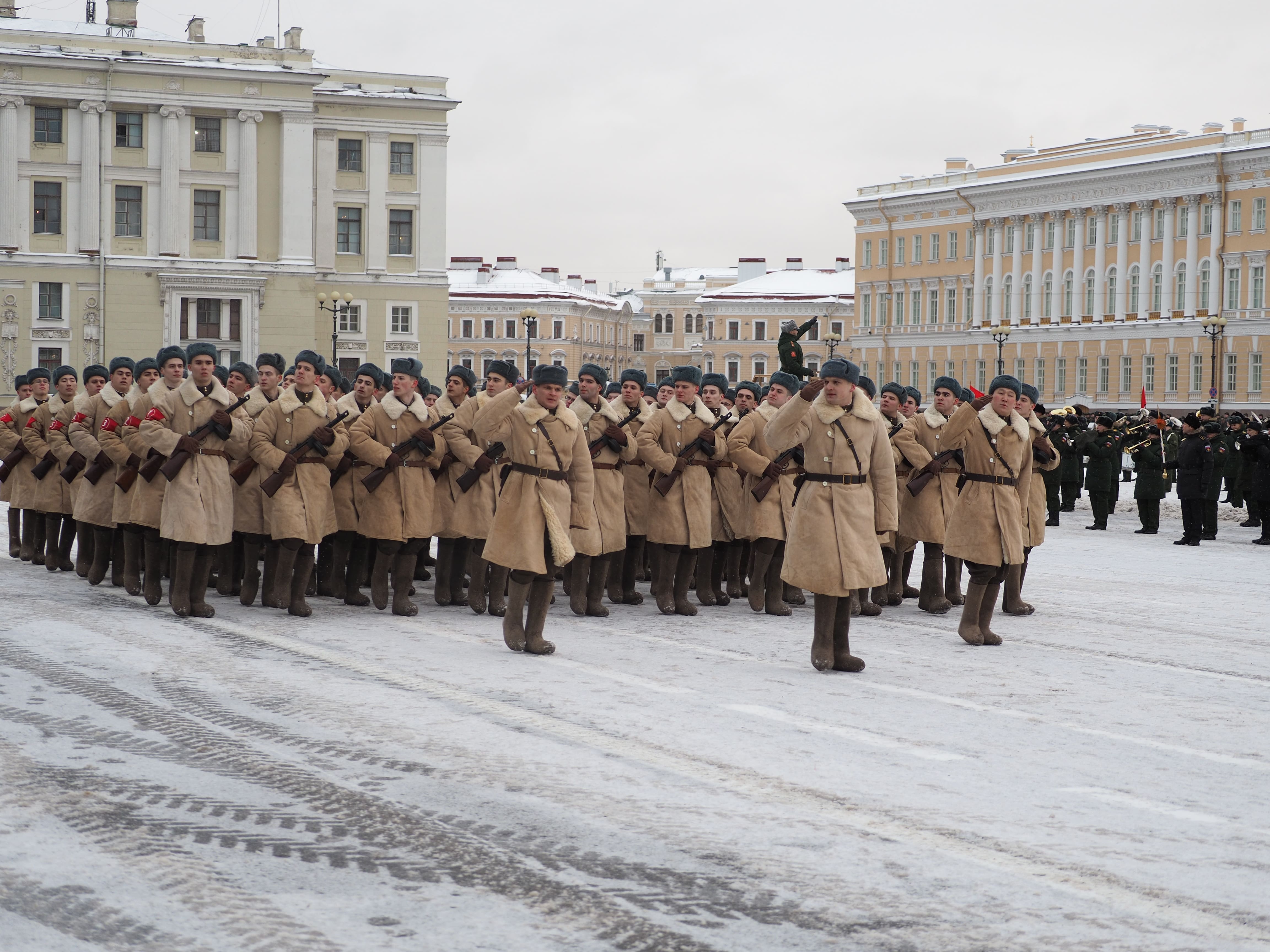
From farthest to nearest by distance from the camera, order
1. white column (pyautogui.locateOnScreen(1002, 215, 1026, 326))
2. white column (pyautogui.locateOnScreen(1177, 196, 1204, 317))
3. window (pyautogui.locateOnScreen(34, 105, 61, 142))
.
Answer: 1. white column (pyautogui.locateOnScreen(1002, 215, 1026, 326))
2. white column (pyautogui.locateOnScreen(1177, 196, 1204, 317))
3. window (pyautogui.locateOnScreen(34, 105, 61, 142))

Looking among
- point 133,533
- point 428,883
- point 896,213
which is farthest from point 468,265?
point 428,883

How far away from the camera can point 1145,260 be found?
244 feet

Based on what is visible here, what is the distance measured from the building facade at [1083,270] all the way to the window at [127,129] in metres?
35.6

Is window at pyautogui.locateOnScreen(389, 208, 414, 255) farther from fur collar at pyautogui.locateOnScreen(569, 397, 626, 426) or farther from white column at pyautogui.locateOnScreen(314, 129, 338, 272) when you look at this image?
fur collar at pyautogui.locateOnScreen(569, 397, 626, 426)

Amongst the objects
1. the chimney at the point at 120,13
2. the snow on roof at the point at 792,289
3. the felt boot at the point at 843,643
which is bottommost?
the felt boot at the point at 843,643

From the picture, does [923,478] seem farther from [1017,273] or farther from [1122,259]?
[1017,273]

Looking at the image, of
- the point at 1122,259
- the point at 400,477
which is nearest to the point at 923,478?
the point at 400,477

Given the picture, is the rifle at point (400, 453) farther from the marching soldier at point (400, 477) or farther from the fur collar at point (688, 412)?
the fur collar at point (688, 412)

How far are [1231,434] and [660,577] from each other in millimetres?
14773

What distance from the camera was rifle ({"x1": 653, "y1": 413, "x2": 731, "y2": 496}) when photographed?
12.3 meters

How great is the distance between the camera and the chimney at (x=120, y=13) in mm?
65188

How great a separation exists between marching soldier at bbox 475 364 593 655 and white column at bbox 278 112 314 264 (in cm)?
5484

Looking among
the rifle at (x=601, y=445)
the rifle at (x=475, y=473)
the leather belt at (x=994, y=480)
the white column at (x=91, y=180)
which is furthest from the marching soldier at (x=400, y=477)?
the white column at (x=91, y=180)

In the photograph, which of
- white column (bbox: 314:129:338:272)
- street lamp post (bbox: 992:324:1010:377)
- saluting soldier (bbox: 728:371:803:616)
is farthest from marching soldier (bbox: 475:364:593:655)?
white column (bbox: 314:129:338:272)
